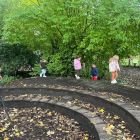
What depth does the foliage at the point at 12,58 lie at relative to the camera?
1587cm


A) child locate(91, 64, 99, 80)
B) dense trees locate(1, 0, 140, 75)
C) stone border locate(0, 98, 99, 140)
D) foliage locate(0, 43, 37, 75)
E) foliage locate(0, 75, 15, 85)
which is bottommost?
stone border locate(0, 98, 99, 140)

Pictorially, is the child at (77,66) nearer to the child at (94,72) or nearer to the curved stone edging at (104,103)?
the child at (94,72)

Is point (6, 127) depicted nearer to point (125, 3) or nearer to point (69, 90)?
point (69, 90)

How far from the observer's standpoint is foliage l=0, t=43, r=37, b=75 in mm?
15867

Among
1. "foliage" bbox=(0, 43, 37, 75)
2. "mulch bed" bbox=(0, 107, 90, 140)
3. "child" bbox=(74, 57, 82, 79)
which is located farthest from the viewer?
"foliage" bbox=(0, 43, 37, 75)

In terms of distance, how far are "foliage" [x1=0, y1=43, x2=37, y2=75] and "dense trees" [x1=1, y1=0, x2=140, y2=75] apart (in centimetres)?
55

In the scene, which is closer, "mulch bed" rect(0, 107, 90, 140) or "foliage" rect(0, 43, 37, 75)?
"mulch bed" rect(0, 107, 90, 140)

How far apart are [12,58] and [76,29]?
388 centimetres

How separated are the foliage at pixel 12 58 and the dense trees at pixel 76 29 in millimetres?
549

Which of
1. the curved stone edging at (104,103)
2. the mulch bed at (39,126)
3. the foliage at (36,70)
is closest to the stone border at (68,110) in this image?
the mulch bed at (39,126)

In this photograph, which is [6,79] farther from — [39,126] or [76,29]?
[39,126]

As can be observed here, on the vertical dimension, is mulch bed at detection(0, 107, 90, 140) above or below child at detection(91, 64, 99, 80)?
below

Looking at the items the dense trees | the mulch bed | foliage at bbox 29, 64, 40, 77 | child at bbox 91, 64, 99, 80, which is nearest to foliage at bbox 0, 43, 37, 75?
the dense trees

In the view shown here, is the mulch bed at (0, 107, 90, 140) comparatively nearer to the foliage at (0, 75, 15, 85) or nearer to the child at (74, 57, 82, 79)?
the foliage at (0, 75, 15, 85)
